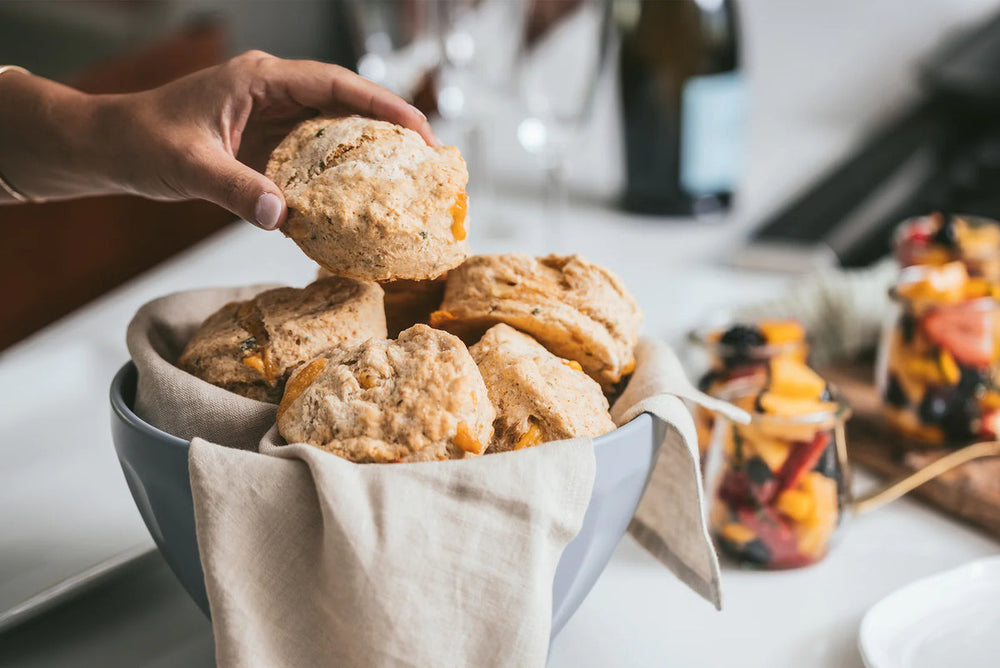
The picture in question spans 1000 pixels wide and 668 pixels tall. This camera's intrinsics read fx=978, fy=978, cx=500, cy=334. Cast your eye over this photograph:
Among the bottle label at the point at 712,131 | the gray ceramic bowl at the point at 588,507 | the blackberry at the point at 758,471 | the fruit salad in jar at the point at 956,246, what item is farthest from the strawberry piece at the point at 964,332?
the bottle label at the point at 712,131

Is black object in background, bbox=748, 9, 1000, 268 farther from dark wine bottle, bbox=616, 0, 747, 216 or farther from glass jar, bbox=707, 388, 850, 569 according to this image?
glass jar, bbox=707, 388, 850, 569

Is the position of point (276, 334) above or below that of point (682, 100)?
above

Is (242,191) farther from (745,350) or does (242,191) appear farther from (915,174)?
(915,174)

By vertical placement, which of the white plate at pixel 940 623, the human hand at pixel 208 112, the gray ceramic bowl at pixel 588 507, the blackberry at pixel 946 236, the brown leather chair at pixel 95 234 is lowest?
the brown leather chair at pixel 95 234

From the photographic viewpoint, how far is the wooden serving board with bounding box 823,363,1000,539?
94 cm

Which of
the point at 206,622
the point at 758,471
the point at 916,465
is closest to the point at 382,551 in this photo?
the point at 206,622

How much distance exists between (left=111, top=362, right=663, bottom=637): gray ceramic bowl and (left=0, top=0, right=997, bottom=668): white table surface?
116 millimetres

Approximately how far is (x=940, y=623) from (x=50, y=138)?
0.84 m

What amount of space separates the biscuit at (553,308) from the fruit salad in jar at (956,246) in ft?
2.21

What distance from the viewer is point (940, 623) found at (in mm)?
769

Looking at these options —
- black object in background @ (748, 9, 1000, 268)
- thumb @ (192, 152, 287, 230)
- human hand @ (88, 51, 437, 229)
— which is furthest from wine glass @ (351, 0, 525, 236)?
thumb @ (192, 152, 287, 230)

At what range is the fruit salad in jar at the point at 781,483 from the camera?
856 millimetres

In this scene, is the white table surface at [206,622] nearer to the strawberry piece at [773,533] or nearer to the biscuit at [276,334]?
the strawberry piece at [773,533]

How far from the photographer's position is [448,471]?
56cm
